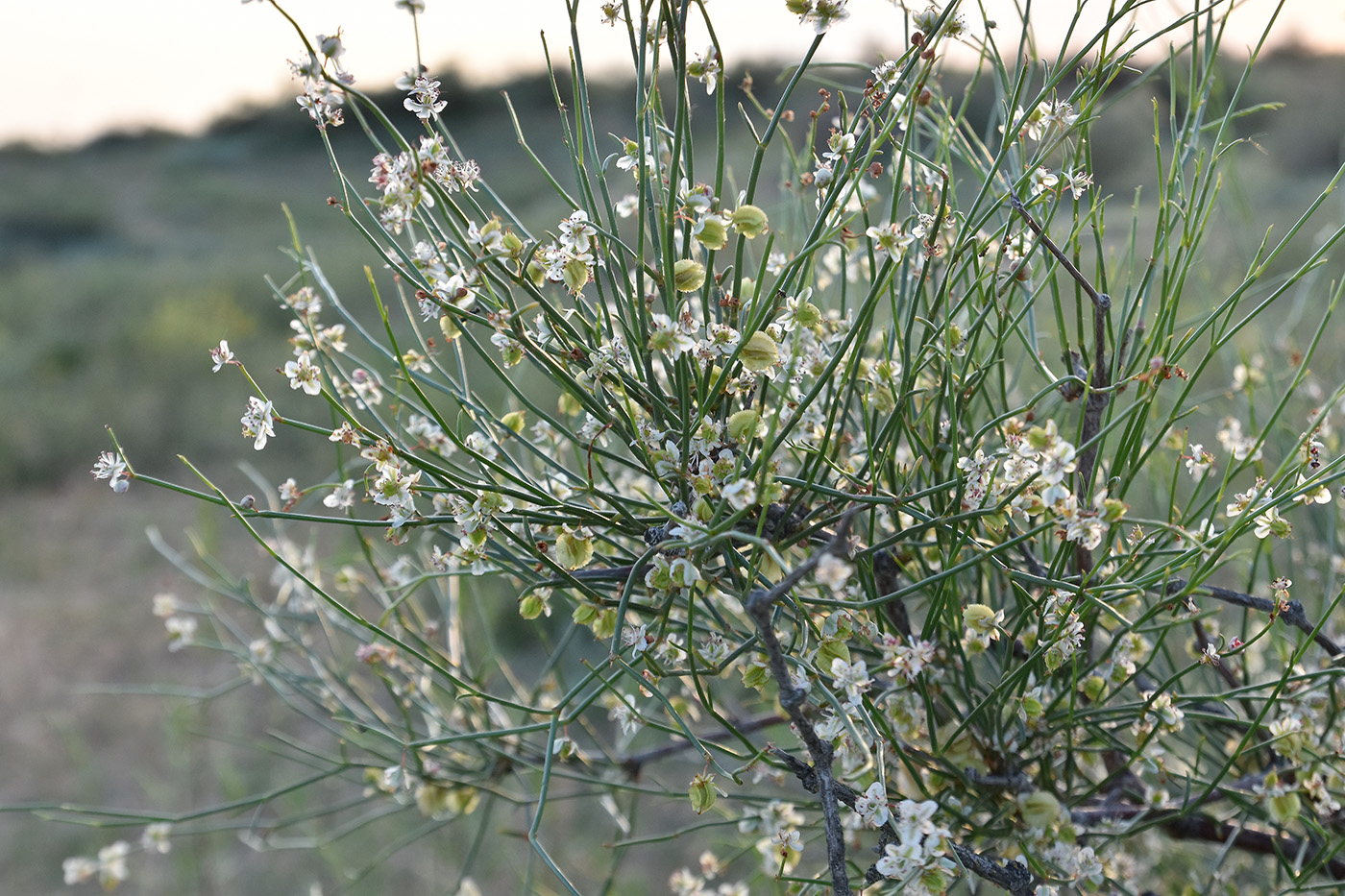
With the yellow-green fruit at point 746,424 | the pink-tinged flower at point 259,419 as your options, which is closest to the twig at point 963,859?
the yellow-green fruit at point 746,424

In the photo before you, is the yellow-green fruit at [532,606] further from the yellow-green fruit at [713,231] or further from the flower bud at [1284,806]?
the flower bud at [1284,806]

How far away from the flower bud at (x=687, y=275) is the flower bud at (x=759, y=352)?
4cm

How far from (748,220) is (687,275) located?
4 centimetres

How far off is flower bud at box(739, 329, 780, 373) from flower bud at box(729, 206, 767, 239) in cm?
4

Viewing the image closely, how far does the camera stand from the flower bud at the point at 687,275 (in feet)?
1.15

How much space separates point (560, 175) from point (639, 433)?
159 inches

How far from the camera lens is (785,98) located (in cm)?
34

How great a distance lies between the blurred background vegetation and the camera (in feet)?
5.48

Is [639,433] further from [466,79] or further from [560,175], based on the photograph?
[466,79]

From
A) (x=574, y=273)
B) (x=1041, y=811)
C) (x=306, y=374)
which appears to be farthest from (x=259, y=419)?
(x=1041, y=811)

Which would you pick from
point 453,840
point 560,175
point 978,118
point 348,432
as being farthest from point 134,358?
point 978,118

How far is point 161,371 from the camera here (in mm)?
3533

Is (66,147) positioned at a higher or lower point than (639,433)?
lower

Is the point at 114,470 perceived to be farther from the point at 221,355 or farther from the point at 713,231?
the point at 713,231
